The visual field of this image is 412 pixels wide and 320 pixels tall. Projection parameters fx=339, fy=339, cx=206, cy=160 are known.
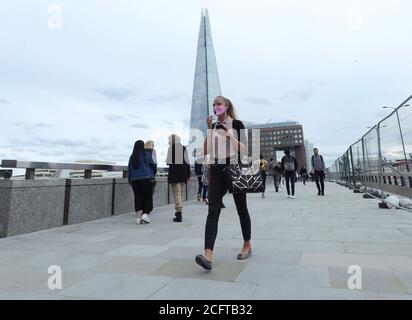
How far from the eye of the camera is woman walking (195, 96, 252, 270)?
3.56 meters

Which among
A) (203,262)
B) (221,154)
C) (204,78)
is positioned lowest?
(203,262)

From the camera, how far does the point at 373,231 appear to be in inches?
218

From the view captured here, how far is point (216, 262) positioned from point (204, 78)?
67.0 m

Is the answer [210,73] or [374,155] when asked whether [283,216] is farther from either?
[210,73]

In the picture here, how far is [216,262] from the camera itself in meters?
3.82

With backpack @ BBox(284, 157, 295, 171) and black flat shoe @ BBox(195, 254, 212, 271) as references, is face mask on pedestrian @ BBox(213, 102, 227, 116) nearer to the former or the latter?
black flat shoe @ BBox(195, 254, 212, 271)

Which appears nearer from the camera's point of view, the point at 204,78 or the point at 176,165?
the point at 176,165

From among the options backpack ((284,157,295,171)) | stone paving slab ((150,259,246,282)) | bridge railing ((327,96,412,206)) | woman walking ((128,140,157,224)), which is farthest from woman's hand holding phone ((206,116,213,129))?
backpack ((284,157,295,171))

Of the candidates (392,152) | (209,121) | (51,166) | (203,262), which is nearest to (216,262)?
(203,262)

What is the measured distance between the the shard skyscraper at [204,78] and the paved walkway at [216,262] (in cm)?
4583

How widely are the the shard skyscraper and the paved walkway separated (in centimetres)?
4583

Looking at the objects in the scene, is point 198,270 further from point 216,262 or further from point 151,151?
point 151,151
